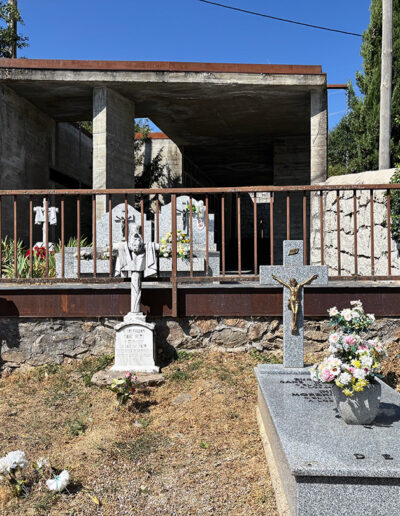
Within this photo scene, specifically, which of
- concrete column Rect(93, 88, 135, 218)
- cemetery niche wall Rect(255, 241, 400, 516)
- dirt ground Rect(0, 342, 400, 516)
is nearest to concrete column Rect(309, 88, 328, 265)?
concrete column Rect(93, 88, 135, 218)

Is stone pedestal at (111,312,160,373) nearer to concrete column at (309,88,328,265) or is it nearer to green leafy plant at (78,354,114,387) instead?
green leafy plant at (78,354,114,387)

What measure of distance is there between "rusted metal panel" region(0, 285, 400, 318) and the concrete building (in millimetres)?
4702

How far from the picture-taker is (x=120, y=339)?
16.0ft

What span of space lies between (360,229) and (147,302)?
4.02 metres

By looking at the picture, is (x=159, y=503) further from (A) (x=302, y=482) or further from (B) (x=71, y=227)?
(B) (x=71, y=227)

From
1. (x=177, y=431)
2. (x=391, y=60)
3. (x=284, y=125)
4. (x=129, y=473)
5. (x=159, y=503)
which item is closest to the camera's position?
Answer: (x=159, y=503)

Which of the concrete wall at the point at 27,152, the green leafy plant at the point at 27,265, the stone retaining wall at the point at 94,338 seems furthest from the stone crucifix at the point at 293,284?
the concrete wall at the point at 27,152

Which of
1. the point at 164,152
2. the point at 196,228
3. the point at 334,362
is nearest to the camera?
the point at 334,362

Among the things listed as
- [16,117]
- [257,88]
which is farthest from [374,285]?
[16,117]

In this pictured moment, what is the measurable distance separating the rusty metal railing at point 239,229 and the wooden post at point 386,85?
3.80 feet

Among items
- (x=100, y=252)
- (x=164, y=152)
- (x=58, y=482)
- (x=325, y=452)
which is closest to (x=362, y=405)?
(x=325, y=452)

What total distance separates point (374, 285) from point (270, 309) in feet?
3.81

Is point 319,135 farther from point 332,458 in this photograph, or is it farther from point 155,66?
point 332,458

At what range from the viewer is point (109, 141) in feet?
31.9
